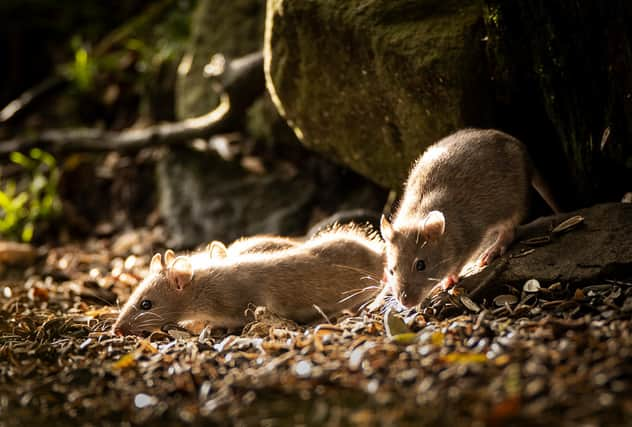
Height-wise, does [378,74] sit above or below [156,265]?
above

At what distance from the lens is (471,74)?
611cm

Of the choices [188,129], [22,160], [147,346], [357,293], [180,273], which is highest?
[188,129]

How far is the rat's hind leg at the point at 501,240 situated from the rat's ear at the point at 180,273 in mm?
2473

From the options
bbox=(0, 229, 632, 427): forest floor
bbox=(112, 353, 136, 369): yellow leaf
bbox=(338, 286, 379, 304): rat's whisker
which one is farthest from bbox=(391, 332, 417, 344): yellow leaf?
bbox=(112, 353, 136, 369): yellow leaf

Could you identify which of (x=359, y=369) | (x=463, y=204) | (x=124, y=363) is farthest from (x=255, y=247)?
(x=359, y=369)

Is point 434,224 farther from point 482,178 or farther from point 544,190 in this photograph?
point 544,190

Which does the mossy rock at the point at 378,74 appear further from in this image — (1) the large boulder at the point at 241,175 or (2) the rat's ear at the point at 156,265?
(2) the rat's ear at the point at 156,265

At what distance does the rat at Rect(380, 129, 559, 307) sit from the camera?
5.86m

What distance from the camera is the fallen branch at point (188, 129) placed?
9.66 m

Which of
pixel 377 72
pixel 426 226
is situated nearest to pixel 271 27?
pixel 377 72

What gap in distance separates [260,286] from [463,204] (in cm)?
180

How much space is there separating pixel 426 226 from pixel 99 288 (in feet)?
13.1

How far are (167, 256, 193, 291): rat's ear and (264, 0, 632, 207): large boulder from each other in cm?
215

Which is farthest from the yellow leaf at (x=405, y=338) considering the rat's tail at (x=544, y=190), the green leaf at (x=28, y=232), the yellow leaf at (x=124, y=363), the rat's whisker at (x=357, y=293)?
the green leaf at (x=28, y=232)
